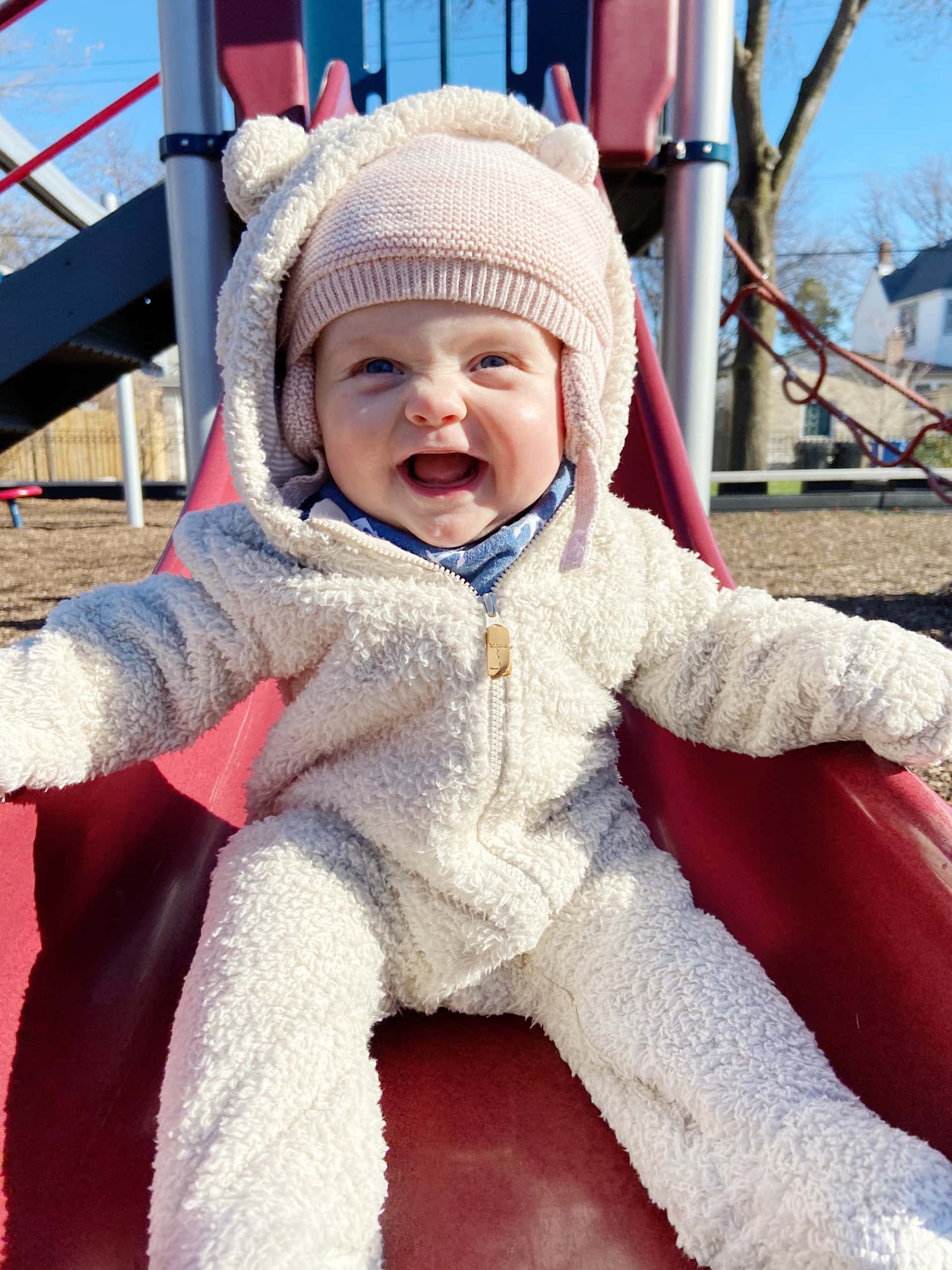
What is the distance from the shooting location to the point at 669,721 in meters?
1.16

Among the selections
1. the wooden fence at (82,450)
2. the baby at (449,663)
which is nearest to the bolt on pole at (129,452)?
the baby at (449,663)

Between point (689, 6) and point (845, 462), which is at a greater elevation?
point (689, 6)

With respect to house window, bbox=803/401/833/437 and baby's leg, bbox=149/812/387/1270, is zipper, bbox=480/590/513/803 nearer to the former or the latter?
baby's leg, bbox=149/812/387/1270

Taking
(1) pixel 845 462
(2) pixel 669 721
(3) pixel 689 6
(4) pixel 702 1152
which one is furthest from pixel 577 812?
(1) pixel 845 462

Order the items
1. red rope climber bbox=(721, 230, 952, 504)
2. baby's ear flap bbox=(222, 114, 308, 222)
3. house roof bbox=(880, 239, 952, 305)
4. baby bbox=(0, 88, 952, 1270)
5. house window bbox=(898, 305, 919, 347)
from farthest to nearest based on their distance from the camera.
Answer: house window bbox=(898, 305, 919, 347) < house roof bbox=(880, 239, 952, 305) < red rope climber bbox=(721, 230, 952, 504) < baby's ear flap bbox=(222, 114, 308, 222) < baby bbox=(0, 88, 952, 1270)

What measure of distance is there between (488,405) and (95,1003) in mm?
735

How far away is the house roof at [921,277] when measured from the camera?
90.7ft

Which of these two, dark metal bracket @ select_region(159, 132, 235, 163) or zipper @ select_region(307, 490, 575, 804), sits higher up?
dark metal bracket @ select_region(159, 132, 235, 163)

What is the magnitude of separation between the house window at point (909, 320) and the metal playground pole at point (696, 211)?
98.9 feet

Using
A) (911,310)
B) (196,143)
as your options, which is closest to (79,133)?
(196,143)

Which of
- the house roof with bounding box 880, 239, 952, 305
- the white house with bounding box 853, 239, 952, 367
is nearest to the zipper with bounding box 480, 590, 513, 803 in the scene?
the white house with bounding box 853, 239, 952, 367

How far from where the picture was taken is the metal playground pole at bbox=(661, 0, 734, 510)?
2406mm

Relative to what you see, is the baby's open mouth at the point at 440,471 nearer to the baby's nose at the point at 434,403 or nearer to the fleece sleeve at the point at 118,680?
the baby's nose at the point at 434,403

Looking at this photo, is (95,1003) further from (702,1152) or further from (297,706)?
(702,1152)
